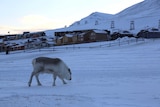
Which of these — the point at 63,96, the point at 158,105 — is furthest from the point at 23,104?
the point at 158,105

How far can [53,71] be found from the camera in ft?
56.3

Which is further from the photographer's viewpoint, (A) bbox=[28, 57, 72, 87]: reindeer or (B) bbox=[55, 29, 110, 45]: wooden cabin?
(B) bbox=[55, 29, 110, 45]: wooden cabin

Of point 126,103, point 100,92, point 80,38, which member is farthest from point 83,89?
point 80,38

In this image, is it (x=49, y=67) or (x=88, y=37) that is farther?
(x=88, y=37)

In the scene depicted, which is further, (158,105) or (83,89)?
(83,89)

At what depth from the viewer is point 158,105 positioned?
433 inches

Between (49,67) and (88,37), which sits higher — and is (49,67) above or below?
above

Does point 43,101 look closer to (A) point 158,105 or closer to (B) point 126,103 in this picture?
(B) point 126,103

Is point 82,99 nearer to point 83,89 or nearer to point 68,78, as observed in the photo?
point 83,89

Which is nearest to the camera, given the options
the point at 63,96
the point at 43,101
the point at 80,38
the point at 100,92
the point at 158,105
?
the point at 158,105

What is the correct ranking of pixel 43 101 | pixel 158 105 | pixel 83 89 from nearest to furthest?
pixel 158 105 → pixel 43 101 → pixel 83 89

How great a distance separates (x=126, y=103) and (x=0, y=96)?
483cm

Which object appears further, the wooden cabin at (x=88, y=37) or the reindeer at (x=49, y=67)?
the wooden cabin at (x=88, y=37)

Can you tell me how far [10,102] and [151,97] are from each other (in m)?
4.80
